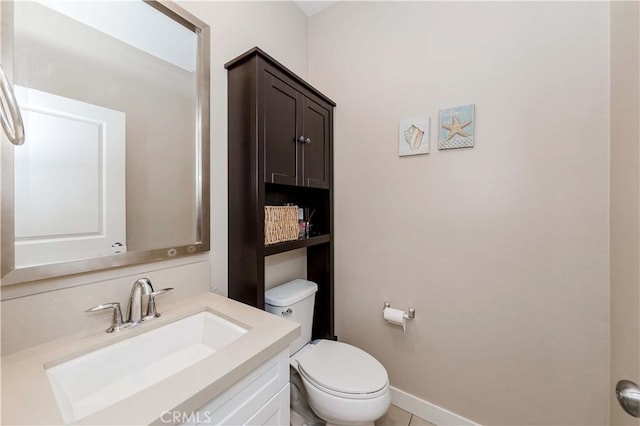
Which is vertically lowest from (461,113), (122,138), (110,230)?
(110,230)

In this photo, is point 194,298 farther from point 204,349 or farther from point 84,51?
point 84,51

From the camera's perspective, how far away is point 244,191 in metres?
1.23

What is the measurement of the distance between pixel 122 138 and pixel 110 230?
14.1 inches

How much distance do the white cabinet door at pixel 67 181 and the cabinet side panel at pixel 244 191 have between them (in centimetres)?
45

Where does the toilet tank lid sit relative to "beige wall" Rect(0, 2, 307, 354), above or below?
below

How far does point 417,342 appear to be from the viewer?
1500 mm

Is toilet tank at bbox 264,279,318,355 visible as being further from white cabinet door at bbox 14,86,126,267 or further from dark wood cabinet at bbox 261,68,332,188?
white cabinet door at bbox 14,86,126,267

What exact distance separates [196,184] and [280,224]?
18.0 inches

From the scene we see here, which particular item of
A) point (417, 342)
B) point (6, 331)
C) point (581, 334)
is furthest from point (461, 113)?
point (6, 331)

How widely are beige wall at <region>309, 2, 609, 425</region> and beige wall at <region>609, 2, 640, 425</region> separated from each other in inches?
3.0

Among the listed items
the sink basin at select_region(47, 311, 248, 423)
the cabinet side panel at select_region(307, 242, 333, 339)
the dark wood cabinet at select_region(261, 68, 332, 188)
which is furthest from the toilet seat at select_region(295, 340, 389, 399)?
the dark wood cabinet at select_region(261, 68, 332, 188)

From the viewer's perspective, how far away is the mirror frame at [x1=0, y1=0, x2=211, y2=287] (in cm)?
70

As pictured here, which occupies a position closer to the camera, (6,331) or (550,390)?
(6,331)

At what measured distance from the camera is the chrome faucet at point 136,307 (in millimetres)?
862
